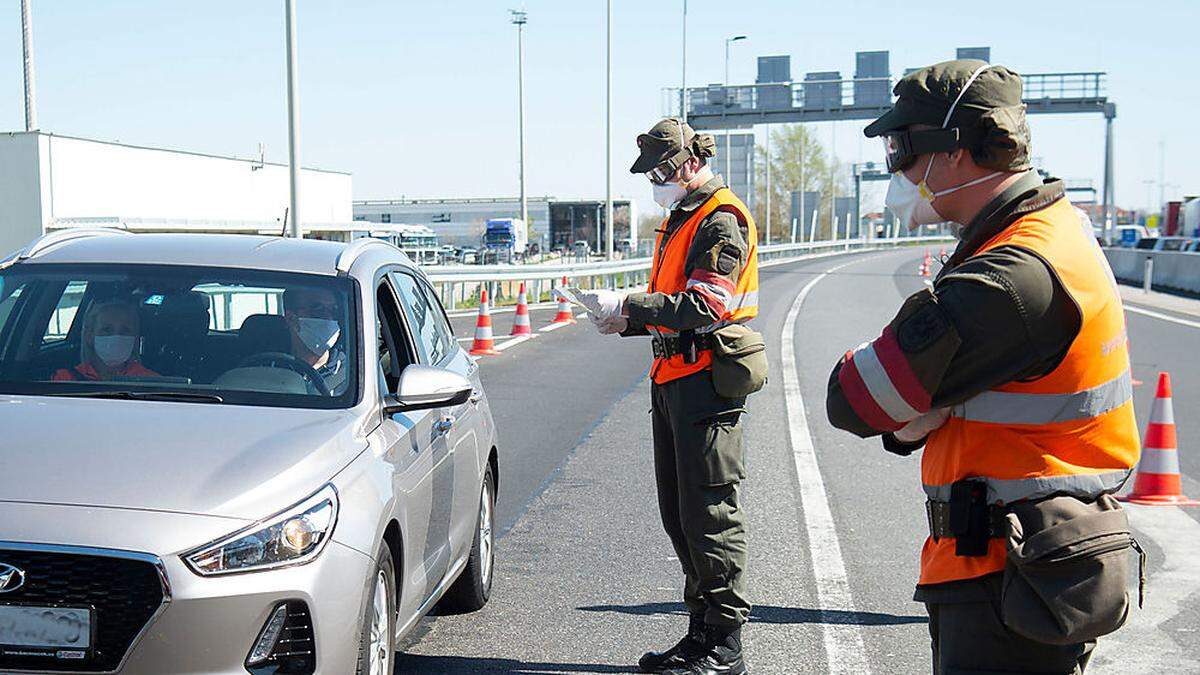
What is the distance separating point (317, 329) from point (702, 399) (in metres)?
1.44

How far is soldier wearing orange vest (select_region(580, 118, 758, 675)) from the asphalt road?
301 mm

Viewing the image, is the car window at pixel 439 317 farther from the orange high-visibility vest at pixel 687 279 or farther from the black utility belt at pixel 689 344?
the black utility belt at pixel 689 344

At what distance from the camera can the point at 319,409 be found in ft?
14.8

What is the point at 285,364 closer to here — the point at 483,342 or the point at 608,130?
the point at 483,342

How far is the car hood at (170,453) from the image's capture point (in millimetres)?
3682

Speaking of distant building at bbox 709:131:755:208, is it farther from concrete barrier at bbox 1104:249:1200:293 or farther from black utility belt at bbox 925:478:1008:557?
black utility belt at bbox 925:478:1008:557

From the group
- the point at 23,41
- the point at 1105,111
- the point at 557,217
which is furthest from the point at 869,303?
the point at 557,217

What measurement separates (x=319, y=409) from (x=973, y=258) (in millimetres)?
2519

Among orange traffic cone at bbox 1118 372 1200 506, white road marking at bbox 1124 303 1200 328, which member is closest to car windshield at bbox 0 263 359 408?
orange traffic cone at bbox 1118 372 1200 506

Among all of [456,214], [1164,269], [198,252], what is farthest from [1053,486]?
[456,214]

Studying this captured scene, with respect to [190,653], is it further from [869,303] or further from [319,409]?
[869,303]

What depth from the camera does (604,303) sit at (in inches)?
202

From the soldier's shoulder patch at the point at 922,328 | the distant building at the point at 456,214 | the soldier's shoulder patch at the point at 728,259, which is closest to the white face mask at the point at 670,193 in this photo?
the soldier's shoulder patch at the point at 728,259

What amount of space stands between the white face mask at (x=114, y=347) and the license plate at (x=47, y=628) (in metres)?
1.52
